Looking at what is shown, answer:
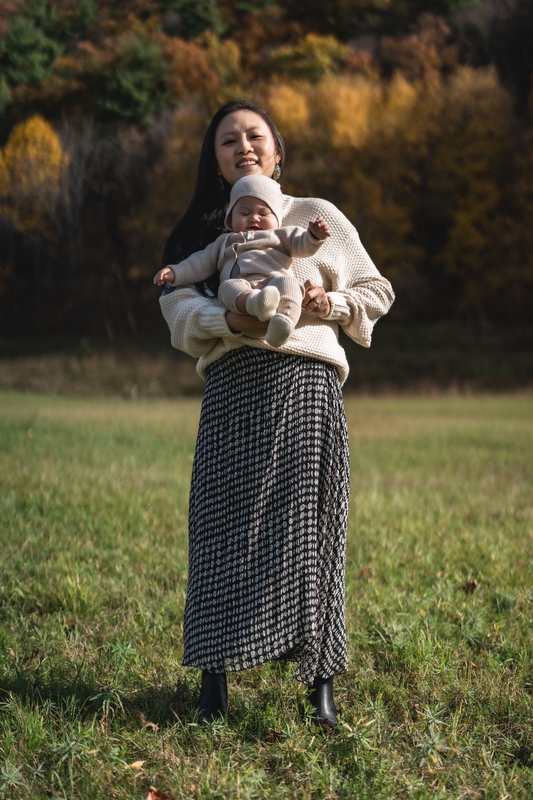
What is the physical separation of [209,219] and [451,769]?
201 centimetres

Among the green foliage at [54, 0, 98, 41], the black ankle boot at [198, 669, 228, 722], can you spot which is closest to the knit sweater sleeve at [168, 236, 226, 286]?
the black ankle boot at [198, 669, 228, 722]

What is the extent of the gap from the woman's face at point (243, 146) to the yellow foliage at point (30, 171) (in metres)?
39.6

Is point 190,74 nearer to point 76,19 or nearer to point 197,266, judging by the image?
point 76,19

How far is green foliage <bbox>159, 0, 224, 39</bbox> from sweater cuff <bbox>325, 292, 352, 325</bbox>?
52062mm

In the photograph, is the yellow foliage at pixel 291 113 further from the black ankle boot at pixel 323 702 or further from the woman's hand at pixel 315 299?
the black ankle boot at pixel 323 702

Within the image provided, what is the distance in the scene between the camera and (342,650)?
113 inches

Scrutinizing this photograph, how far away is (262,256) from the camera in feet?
8.87

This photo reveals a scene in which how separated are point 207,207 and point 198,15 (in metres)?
52.7

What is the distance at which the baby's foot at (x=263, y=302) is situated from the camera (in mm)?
2531

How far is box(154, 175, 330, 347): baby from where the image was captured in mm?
2568

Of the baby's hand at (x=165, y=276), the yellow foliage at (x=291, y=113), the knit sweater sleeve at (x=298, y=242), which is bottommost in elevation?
the baby's hand at (x=165, y=276)

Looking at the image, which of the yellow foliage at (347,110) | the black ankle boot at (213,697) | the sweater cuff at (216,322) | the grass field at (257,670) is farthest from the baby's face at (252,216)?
the yellow foliage at (347,110)

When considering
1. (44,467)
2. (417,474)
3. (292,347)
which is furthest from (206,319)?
(417,474)

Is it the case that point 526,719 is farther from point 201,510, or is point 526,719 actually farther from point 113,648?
point 113,648
